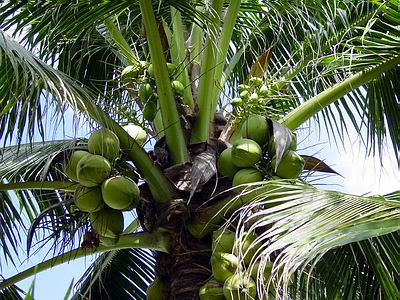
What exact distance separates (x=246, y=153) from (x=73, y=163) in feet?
2.17

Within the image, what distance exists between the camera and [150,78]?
3.40 m

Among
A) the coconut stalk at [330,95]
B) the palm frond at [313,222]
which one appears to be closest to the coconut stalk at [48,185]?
the palm frond at [313,222]

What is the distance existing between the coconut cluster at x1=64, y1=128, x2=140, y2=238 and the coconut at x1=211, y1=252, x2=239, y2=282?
0.40 metres

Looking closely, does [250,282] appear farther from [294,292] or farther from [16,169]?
[16,169]

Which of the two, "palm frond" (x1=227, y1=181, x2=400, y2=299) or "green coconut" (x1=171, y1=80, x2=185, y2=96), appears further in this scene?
"green coconut" (x1=171, y1=80, x2=185, y2=96)

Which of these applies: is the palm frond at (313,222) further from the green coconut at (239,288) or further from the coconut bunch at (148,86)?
the coconut bunch at (148,86)

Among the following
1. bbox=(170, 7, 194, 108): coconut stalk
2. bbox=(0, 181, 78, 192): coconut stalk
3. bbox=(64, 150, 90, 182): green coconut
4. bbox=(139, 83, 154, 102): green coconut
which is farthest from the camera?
bbox=(170, 7, 194, 108): coconut stalk

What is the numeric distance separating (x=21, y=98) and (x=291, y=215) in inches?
46.2

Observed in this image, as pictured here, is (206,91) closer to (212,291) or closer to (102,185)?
(102,185)

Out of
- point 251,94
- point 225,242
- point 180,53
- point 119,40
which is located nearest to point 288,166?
point 225,242

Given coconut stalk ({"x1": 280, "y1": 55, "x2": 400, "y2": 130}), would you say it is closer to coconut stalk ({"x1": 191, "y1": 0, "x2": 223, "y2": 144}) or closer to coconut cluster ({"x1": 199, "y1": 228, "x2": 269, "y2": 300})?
coconut stalk ({"x1": 191, "y1": 0, "x2": 223, "y2": 144})

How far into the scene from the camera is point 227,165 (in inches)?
121

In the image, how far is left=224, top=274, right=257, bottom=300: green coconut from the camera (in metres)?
2.67

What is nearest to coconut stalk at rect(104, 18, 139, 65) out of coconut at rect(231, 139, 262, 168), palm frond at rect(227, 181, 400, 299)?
coconut at rect(231, 139, 262, 168)
